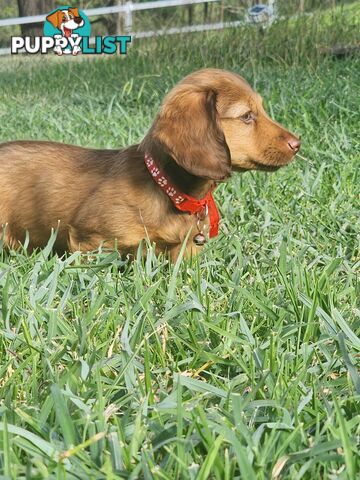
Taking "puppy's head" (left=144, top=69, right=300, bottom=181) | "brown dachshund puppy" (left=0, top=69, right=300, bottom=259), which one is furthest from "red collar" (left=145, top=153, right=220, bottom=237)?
"puppy's head" (left=144, top=69, right=300, bottom=181)

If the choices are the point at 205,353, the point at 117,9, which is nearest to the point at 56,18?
the point at 117,9

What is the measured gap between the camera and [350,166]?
3834mm

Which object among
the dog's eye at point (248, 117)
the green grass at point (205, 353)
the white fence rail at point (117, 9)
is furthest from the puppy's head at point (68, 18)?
the dog's eye at point (248, 117)

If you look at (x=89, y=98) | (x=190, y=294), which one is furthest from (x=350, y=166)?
(x=89, y=98)

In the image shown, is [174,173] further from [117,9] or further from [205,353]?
[117,9]

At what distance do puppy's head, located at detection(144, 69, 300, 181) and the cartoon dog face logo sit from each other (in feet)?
30.6

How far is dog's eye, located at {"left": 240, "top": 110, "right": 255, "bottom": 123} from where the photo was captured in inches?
113

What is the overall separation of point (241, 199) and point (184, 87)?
884mm

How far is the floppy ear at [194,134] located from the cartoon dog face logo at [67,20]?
372 inches

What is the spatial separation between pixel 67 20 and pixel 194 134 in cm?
970

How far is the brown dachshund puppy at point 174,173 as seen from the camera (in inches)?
106

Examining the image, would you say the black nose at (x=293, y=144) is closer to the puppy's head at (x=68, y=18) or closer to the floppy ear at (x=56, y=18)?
the puppy's head at (x=68, y=18)

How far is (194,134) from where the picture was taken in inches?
105

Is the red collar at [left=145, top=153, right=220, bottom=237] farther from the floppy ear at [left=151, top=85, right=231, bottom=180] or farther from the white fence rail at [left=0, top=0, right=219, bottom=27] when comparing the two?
the white fence rail at [left=0, top=0, right=219, bottom=27]
